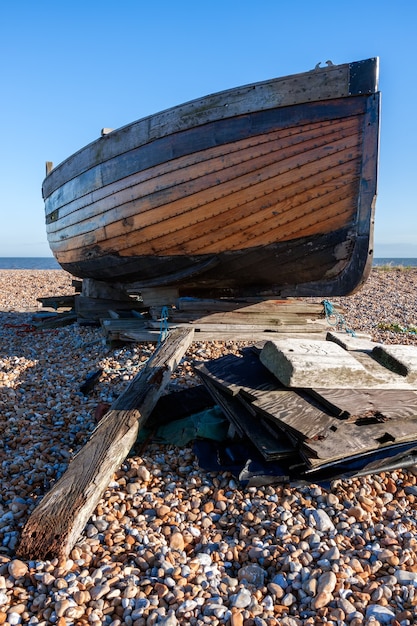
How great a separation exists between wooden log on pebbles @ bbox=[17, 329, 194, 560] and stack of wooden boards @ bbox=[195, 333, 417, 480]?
1.65 feet

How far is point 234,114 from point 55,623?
4.27 m

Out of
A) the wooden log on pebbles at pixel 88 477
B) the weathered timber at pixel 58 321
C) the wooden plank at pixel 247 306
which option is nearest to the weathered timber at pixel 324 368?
the wooden log on pebbles at pixel 88 477

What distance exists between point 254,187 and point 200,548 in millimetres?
3414

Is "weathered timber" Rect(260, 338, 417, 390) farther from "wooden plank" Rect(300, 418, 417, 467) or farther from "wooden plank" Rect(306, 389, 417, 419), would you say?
"wooden plank" Rect(300, 418, 417, 467)

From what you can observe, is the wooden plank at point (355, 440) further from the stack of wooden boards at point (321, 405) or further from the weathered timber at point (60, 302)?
the weathered timber at point (60, 302)

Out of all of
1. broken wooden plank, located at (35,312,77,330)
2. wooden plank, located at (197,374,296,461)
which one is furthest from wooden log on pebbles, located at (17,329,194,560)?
broken wooden plank, located at (35,312,77,330)

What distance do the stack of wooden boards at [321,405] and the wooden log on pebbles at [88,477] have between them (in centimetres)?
50

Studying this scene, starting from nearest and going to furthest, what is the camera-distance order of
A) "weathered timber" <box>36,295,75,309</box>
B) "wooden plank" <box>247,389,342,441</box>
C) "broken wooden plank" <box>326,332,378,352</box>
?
"wooden plank" <box>247,389,342,441</box> < "broken wooden plank" <box>326,332,378,352</box> < "weathered timber" <box>36,295,75,309</box>

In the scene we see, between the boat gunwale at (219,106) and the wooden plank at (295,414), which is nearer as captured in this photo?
the wooden plank at (295,414)

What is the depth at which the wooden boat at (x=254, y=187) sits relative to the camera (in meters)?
4.48

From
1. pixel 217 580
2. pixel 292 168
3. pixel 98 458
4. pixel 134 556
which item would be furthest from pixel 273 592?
pixel 292 168

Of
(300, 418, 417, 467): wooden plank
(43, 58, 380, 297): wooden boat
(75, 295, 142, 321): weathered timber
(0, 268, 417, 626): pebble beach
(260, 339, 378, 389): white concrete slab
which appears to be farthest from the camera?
(75, 295, 142, 321): weathered timber

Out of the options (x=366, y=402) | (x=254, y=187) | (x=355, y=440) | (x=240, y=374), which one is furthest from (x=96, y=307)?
(x=355, y=440)

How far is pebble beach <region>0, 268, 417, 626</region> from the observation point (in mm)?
1846
